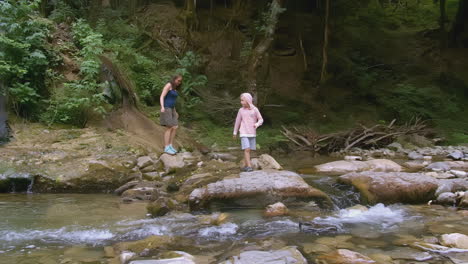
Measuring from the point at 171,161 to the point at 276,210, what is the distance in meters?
3.12

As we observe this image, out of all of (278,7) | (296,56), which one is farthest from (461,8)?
(278,7)

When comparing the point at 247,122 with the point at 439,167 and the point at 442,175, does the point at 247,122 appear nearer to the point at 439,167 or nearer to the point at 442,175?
the point at 442,175

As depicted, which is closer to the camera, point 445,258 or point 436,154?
point 445,258

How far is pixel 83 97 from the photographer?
9875mm

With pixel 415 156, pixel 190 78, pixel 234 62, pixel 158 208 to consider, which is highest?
pixel 234 62

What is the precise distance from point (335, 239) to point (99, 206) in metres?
3.79

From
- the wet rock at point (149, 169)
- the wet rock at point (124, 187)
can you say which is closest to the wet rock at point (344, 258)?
the wet rock at point (124, 187)

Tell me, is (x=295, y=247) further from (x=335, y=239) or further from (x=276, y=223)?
(x=276, y=223)

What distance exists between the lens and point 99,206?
21.7 ft

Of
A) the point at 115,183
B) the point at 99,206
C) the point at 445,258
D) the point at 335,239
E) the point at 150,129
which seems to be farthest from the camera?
the point at 150,129

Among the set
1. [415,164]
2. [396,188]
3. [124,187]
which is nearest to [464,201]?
[396,188]

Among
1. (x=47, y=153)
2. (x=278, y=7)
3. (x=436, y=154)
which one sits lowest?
(x=436, y=154)

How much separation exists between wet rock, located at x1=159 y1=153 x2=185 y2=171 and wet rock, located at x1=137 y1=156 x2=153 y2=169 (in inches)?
11.2

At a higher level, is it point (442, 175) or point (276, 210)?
point (276, 210)
